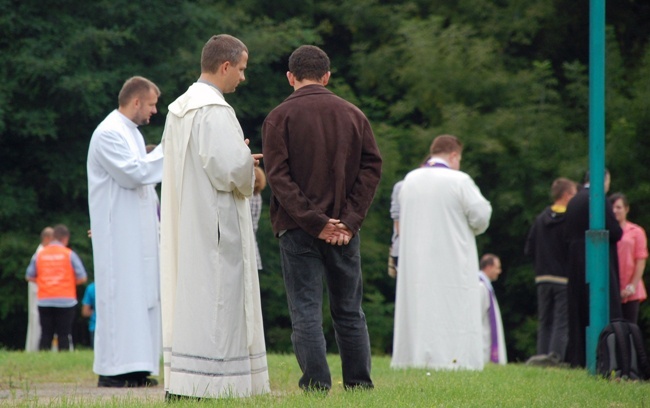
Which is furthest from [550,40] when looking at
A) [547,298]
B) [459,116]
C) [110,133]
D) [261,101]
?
[110,133]

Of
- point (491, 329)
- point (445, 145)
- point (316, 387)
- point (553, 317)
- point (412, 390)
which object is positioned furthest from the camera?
point (491, 329)

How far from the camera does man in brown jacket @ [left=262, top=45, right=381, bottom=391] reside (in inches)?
298

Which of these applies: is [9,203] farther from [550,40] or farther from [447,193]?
[447,193]

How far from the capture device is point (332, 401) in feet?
22.9

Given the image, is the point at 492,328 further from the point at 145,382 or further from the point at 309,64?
the point at 309,64

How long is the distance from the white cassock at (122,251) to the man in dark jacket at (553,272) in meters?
5.91

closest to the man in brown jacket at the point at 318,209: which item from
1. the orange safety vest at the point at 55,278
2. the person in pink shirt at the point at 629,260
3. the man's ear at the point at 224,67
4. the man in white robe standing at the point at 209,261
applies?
the man in white robe standing at the point at 209,261

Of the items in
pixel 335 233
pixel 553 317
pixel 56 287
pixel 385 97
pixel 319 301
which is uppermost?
pixel 385 97

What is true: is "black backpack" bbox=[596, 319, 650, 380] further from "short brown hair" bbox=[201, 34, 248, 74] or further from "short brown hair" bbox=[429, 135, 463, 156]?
"short brown hair" bbox=[201, 34, 248, 74]

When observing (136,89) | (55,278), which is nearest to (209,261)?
(136,89)

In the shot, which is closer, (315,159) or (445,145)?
(315,159)

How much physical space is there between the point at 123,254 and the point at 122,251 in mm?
25

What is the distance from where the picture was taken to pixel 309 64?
7.84 m

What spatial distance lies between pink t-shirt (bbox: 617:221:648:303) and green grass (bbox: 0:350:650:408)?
244 cm
